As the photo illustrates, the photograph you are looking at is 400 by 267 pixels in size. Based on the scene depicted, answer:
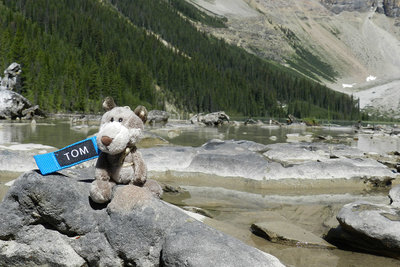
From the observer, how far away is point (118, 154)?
5.21m

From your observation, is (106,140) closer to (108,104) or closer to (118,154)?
(118,154)

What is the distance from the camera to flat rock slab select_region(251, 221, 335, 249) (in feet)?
21.5

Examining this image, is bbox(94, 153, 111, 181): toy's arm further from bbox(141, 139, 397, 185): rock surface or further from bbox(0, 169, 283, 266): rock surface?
bbox(141, 139, 397, 185): rock surface

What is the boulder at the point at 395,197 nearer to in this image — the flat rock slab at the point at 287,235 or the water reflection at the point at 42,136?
the flat rock slab at the point at 287,235

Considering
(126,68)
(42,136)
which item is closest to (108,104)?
(42,136)

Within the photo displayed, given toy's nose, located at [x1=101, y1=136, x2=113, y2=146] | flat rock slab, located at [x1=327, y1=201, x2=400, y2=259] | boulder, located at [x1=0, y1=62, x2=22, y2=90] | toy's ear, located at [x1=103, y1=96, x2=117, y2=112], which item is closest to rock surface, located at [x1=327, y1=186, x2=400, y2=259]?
flat rock slab, located at [x1=327, y1=201, x2=400, y2=259]

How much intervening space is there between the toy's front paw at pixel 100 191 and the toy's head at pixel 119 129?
1.88 feet

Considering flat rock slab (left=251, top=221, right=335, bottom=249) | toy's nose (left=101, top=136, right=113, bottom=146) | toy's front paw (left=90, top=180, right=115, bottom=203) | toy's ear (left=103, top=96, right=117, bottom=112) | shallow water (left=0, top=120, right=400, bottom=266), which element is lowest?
shallow water (left=0, top=120, right=400, bottom=266)

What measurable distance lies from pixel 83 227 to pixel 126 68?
123 metres

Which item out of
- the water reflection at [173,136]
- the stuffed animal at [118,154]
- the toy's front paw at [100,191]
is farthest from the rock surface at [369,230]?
the water reflection at [173,136]

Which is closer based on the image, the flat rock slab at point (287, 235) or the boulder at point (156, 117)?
the flat rock slab at point (287, 235)

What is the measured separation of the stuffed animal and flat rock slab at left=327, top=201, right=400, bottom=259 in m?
4.18

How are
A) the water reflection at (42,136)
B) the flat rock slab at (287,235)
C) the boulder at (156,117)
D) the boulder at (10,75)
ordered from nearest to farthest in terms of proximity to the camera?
1. the flat rock slab at (287,235)
2. the water reflection at (42,136)
3. the boulder at (10,75)
4. the boulder at (156,117)

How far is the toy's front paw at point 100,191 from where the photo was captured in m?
4.91
